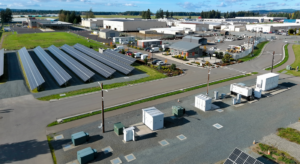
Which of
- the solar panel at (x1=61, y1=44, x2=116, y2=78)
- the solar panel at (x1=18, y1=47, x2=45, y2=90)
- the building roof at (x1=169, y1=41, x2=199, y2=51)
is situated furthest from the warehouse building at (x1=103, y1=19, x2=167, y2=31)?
the solar panel at (x1=18, y1=47, x2=45, y2=90)

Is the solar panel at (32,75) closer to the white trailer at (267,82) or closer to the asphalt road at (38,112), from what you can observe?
the asphalt road at (38,112)

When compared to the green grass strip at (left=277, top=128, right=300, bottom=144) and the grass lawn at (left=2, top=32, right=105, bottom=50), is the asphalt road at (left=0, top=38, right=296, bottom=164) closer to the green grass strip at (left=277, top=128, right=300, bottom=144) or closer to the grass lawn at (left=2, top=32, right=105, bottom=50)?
the green grass strip at (left=277, top=128, right=300, bottom=144)

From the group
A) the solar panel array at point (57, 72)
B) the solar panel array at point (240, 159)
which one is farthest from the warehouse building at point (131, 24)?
the solar panel array at point (240, 159)

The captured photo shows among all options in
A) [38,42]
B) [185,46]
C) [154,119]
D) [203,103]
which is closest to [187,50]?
[185,46]

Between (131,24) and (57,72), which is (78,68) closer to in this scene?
(57,72)

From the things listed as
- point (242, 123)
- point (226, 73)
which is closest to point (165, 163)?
point (242, 123)
